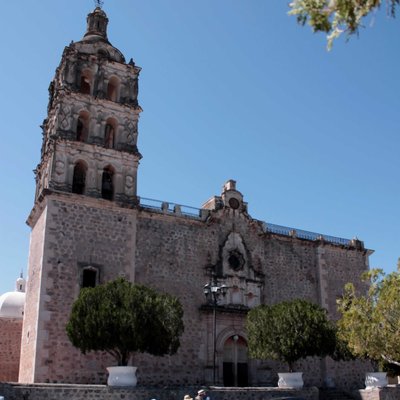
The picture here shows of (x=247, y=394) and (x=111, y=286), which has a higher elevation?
(x=111, y=286)

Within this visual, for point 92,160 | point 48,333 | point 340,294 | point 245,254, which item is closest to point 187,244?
point 245,254

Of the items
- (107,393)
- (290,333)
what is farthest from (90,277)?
(290,333)

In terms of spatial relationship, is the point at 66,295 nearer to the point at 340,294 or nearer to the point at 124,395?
the point at 124,395

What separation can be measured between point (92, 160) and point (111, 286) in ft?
20.6

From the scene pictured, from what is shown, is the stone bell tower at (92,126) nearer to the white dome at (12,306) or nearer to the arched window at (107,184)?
the arched window at (107,184)

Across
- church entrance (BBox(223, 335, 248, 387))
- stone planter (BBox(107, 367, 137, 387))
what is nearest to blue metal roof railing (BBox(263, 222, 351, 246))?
church entrance (BBox(223, 335, 248, 387))

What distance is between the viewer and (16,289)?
34625 mm

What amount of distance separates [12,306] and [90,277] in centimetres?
1124

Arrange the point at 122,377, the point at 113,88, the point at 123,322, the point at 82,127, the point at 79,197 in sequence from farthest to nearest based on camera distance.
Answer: the point at 113,88 < the point at 82,127 < the point at 79,197 < the point at 123,322 < the point at 122,377

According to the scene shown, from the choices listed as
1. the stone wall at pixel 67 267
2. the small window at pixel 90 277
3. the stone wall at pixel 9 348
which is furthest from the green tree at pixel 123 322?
the stone wall at pixel 9 348

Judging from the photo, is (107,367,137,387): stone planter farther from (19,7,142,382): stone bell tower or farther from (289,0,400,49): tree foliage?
(289,0,400,49): tree foliage

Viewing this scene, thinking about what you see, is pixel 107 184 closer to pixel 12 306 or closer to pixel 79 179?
pixel 79 179

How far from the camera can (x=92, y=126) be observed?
906 inches

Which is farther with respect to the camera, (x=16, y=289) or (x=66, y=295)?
(x=16, y=289)
